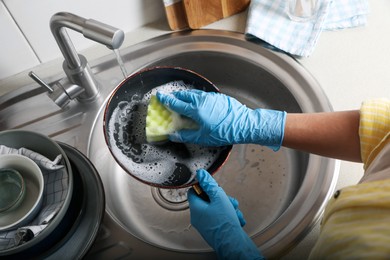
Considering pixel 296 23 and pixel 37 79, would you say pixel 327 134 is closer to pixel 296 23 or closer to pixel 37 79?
pixel 296 23

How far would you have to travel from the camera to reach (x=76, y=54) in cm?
73

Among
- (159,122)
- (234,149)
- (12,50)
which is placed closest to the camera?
(159,122)

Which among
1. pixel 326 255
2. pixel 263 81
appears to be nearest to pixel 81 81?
pixel 263 81

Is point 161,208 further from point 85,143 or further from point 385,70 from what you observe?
point 385,70

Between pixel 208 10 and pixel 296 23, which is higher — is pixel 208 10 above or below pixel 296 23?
above

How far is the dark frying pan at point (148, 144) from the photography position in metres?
0.71

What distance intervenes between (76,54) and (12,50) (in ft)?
0.65

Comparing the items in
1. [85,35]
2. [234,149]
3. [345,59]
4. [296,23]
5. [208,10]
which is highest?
[85,35]

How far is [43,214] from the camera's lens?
59 cm

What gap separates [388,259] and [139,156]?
482 millimetres

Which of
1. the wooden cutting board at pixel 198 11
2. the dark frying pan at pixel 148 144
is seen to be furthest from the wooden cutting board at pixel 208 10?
the dark frying pan at pixel 148 144

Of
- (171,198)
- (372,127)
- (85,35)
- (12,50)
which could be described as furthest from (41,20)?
(372,127)

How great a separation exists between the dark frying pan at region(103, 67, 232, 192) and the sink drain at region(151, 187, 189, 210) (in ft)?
0.51

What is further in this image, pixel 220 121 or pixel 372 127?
pixel 220 121
